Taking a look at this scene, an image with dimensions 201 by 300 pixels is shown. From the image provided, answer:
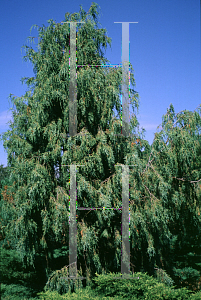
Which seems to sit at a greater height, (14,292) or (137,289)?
(137,289)

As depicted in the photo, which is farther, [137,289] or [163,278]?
[163,278]

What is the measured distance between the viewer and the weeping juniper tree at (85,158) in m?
6.34

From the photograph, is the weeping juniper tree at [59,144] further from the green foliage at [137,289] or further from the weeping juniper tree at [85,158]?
the green foliage at [137,289]

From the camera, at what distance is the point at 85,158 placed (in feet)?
21.2

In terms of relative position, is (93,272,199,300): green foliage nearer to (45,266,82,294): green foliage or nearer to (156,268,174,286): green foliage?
(45,266,82,294): green foliage

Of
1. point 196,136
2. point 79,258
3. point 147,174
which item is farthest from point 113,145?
point 79,258

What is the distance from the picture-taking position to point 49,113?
270 inches

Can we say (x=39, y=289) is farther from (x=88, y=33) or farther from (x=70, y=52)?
(x=88, y=33)

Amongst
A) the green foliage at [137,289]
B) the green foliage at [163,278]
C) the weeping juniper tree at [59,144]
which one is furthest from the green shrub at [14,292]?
the green foliage at [163,278]

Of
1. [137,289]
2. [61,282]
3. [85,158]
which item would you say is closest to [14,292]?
[61,282]

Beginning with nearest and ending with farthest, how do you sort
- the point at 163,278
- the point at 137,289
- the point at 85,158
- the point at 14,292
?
1. the point at 137,289
2. the point at 85,158
3. the point at 163,278
4. the point at 14,292

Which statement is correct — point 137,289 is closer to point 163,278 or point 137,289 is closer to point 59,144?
point 163,278

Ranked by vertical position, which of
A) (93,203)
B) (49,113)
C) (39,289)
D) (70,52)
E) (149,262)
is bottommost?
(39,289)

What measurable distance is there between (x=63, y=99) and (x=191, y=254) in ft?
29.0
